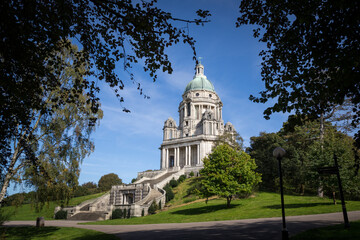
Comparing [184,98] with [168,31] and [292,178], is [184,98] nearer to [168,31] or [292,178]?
[292,178]

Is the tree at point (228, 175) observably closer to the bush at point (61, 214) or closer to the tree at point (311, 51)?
the tree at point (311, 51)

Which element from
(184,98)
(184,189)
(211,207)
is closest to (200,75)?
(184,98)

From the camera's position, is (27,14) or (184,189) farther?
(184,189)

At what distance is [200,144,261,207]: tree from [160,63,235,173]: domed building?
93.2ft

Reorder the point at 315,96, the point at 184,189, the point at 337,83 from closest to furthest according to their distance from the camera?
the point at 337,83
the point at 315,96
the point at 184,189

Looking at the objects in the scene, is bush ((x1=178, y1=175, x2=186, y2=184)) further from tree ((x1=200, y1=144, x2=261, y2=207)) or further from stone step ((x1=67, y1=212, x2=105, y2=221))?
tree ((x1=200, y1=144, x2=261, y2=207))

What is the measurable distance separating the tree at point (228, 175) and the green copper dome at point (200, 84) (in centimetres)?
4890

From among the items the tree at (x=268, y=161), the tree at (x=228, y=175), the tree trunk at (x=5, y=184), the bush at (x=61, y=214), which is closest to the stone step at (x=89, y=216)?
the bush at (x=61, y=214)

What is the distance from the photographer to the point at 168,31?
7.91 metres

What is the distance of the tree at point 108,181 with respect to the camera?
252 feet

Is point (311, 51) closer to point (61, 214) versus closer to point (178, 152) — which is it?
point (61, 214)

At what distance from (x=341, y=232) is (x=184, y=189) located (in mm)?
34337

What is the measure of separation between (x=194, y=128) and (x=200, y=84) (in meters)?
13.6

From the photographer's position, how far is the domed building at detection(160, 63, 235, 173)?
61.7 metres
